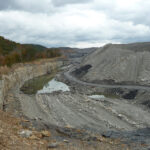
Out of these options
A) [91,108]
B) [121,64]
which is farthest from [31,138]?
[121,64]

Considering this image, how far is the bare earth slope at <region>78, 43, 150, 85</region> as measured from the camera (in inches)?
1892

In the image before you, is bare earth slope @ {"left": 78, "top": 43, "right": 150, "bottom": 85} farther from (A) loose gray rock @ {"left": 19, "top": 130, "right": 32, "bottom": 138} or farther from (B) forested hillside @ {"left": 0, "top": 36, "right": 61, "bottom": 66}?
(A) loose gray rock @ {"left": 19, "top": 130, "right": 32, "bottom": 138}

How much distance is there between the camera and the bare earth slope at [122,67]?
48069 mm

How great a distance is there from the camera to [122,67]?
179 ft

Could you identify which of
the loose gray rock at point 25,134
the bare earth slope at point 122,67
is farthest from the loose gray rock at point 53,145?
the bare earth slope at point 122,67

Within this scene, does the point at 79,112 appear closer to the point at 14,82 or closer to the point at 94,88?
the point at 94,88

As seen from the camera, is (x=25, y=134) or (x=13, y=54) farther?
(x=13, y=54)

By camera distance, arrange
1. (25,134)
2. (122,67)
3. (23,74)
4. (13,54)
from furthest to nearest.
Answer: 1. (13,54)
2. (23,74)
3. (122,67)
4. (25,134)

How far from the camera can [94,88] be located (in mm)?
45656

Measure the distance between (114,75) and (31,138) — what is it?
42.6m

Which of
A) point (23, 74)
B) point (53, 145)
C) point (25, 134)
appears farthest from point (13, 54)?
point (53, 145)

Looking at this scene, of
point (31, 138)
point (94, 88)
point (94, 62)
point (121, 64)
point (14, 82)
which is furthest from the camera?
point (94, 62)

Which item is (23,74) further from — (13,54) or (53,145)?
(53,145)

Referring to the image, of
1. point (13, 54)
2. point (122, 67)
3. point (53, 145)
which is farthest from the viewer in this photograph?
point (13, 54)
